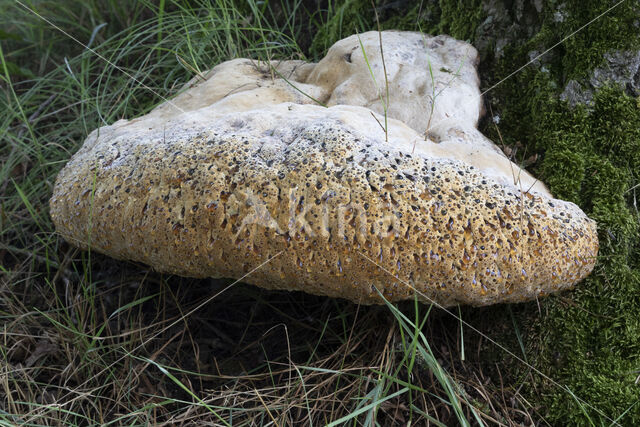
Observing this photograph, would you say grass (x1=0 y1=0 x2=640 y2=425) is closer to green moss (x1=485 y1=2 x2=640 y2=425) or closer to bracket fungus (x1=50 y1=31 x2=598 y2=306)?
green moss (x1=485 y1=2 x2=640 y2=425)

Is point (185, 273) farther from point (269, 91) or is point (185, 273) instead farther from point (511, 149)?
point (511, 149)

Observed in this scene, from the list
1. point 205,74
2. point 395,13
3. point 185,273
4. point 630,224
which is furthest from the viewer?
point 395,13

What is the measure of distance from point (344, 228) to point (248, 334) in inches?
39.8

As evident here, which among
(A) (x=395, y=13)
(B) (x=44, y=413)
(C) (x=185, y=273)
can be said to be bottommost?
(B) (x=44, y=413)

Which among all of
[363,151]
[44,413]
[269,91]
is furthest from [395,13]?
[44,413]

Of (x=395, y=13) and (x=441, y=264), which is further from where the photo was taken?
(x=395, y=13)

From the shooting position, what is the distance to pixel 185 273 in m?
1.88

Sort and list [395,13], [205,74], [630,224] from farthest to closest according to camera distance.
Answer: [395,13], [205,74], [630,224]

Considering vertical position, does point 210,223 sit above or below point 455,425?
above

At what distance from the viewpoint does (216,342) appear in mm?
2383

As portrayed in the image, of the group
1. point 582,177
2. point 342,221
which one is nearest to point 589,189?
point 582,177

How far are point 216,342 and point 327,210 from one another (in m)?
1.06

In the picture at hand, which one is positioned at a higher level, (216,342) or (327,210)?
(327,210)

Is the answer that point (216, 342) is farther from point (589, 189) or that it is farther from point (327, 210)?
point (589, 189)
